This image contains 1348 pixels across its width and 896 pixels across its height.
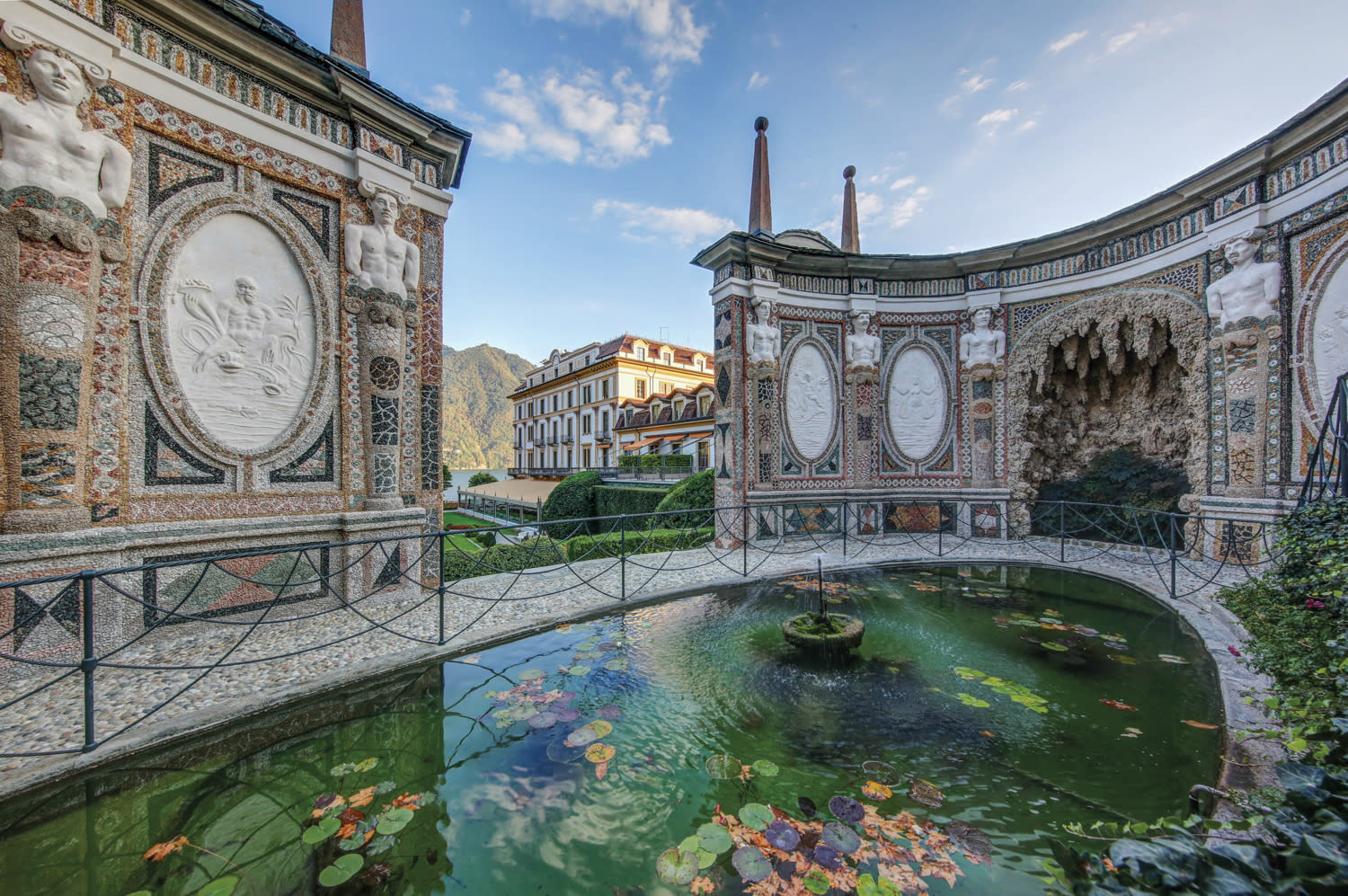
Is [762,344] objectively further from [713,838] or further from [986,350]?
[713,838]

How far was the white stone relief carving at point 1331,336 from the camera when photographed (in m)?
6.66

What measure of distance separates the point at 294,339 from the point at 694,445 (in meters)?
20.0

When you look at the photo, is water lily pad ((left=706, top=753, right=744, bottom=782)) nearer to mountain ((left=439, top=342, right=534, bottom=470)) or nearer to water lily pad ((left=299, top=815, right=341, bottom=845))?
water lily pad ((left=299, top=815, right=341, bottom=845))

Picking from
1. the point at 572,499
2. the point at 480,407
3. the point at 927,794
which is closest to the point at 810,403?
the point at 927,794

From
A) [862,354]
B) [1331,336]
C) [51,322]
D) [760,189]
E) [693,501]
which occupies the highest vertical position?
[760,189]

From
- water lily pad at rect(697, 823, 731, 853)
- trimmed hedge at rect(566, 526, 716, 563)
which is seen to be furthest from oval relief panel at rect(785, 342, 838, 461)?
water lily pad at rect(697, 823, 731, 853)

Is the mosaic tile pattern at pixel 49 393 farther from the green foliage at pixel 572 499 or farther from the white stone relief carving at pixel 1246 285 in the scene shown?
the green foliage at pixel 572 499

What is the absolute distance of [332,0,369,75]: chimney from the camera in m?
6.99

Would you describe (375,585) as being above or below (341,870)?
above

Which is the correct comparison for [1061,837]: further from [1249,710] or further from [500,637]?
[500,637]

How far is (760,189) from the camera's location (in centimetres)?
1111

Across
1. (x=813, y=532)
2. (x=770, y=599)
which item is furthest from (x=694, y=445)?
(x=770, y=599)

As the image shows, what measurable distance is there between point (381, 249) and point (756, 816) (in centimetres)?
726

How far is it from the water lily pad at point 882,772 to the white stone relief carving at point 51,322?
7264 millimetres
